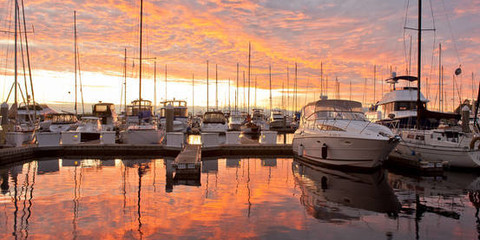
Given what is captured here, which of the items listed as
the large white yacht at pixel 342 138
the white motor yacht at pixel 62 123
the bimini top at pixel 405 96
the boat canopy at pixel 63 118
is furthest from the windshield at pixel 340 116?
the boat canopy at pixel 63 118

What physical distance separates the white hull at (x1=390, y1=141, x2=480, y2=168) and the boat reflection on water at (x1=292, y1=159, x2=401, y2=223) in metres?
3.20

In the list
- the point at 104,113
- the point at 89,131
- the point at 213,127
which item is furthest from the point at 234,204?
the point at 104,113

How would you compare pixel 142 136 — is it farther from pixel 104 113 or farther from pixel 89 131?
pixel 104 113

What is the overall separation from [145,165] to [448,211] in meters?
14.3

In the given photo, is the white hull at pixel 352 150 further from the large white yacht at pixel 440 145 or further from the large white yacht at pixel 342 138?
the large white yacht at pixel 440 145

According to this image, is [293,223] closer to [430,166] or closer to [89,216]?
[89,216]

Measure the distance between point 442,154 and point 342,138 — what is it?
6.05m

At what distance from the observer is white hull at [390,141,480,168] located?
57.2 feet

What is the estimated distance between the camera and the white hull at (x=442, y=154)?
17.4 metres

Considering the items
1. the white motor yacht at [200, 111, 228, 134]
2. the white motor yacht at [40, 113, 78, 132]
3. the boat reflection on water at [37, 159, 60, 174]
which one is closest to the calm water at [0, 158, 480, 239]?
the boat reflection on water at [37, 159, 60, 174]

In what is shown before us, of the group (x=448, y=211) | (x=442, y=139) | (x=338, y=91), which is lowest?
(x=448, y=211)

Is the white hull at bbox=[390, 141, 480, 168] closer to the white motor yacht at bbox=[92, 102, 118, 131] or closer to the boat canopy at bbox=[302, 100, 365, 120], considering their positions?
the boat canopy at bbox=[302, 100, 365, 120]

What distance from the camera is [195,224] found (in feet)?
30.2

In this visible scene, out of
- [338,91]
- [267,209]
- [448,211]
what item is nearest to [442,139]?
[448,211]
